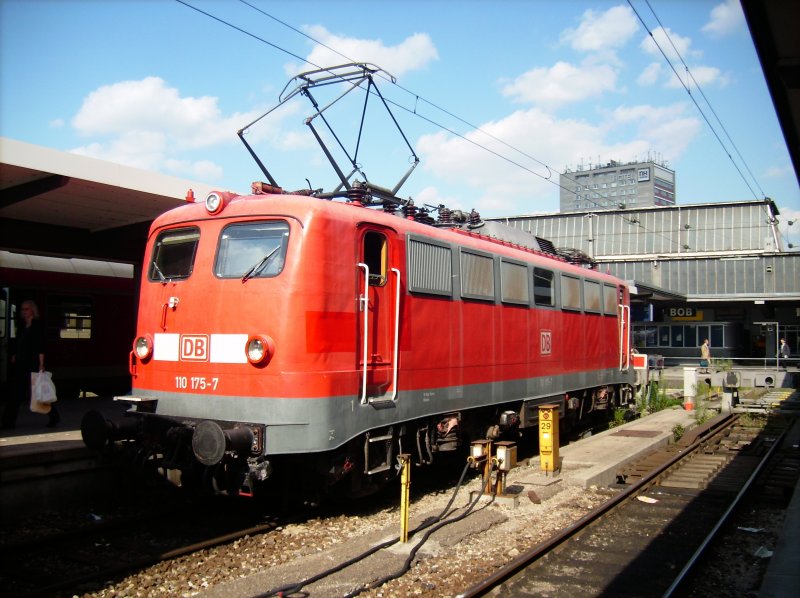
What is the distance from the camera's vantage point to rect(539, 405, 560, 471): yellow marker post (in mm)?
9906

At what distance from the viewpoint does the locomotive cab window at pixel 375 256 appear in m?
7.73

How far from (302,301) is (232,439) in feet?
4.82

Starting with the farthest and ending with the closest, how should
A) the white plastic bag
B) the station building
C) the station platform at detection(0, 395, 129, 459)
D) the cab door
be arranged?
the station building < the white plastic bag < the station platform at detection(0, 395, 129, 459) < the cab door

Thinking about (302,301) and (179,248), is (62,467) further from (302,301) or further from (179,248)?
(302,301)

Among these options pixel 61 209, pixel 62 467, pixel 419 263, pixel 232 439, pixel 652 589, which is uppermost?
pixel 61 209

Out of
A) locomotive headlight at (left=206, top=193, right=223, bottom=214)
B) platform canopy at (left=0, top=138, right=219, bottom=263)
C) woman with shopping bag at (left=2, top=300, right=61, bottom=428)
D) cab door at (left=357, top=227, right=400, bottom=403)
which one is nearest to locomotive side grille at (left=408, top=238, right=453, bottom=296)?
cab door at (left=357, top=227, right=400, bottom=403)

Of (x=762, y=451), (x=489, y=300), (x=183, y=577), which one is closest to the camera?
(x=183, y=577)

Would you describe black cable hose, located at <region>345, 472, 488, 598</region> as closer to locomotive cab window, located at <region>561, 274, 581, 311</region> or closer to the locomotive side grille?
the locomotive side grille

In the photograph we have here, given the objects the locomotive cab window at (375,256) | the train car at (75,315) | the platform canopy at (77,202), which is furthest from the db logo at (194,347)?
the train car at (75,315)

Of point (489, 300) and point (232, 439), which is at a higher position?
point (489, 300)

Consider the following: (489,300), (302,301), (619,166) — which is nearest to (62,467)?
(302,301)

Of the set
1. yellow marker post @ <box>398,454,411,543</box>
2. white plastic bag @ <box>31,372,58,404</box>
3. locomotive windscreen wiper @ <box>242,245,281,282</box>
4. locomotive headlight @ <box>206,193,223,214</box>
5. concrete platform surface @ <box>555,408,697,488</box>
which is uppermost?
locomotive headlight @ <box>206,193,223,214</box>

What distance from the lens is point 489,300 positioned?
389 inches

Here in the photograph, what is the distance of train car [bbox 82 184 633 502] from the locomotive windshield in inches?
0.6
